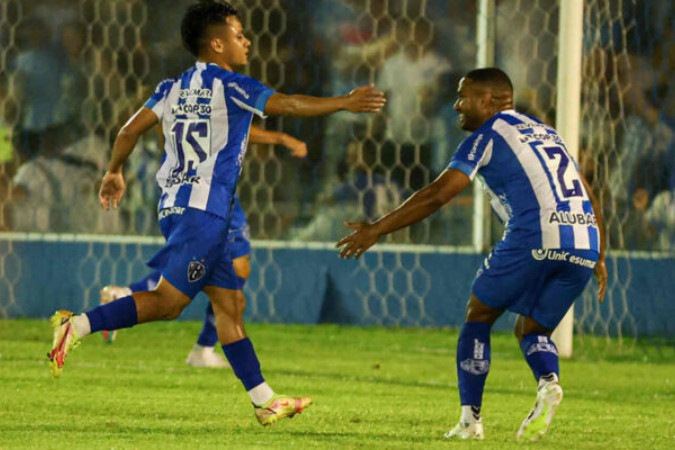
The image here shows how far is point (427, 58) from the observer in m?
10.2

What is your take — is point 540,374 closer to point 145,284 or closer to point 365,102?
point 365,102

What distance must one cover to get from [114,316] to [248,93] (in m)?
0.89

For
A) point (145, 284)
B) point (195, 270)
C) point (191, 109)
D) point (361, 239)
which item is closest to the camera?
point (361, 239)

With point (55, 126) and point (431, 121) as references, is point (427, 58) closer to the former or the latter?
point (431, 121)

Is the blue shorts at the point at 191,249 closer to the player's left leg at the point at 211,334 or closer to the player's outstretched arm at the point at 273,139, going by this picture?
the player's outstretched arm at the point at 273,139

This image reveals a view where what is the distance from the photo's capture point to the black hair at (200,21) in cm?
591

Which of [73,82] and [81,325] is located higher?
[73,82]

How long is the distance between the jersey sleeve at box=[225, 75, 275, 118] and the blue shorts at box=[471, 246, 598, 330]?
0.94 meters

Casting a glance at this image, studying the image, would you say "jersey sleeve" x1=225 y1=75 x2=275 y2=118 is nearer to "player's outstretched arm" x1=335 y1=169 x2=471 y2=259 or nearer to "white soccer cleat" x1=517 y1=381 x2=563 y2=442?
"player's outstretched arm" x1=335 y1=169 x2=471 y2=259

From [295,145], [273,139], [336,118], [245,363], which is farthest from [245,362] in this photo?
[336,118]

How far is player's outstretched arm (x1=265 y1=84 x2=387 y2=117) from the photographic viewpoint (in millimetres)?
5277

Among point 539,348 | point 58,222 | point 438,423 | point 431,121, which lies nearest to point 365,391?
point 438,423

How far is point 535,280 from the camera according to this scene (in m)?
5.51

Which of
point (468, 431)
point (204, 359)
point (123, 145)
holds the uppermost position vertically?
point (123, 145)
